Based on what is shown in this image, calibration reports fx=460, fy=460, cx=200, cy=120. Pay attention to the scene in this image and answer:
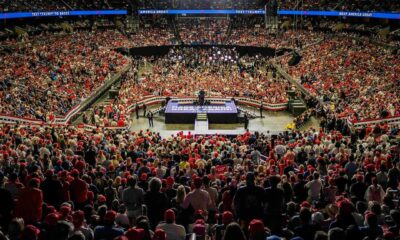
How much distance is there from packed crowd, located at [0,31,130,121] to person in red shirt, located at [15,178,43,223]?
19.9m

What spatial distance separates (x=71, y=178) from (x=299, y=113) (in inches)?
1097

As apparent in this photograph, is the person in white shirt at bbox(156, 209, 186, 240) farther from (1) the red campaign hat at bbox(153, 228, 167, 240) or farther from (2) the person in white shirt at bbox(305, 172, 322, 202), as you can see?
(2) the person in white shirt at bbox(305, 172, 322, 202)

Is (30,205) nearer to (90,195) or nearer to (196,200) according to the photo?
(90,195)

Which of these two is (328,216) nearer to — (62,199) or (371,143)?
(62,199)

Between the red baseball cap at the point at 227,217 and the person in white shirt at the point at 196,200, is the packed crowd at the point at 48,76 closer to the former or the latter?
the person in white shirt at the point at 196,200

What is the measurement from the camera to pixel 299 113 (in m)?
35.4

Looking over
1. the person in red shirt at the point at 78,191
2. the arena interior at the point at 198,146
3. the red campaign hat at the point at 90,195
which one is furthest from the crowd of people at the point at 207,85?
the person in red shirt at the point at 78,191

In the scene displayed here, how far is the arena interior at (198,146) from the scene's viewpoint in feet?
25.1

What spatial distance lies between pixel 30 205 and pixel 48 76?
31328 millimetres

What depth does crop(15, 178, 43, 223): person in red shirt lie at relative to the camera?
26.2ft

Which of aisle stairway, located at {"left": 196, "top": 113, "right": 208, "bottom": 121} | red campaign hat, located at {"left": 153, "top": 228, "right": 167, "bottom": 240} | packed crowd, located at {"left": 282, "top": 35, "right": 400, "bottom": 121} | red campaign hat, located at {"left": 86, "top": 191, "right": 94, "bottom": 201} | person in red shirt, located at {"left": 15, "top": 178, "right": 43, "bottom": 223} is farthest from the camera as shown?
aisle stairway, located at {"left": 196, "top": 113, "right": 208, "bottom": 121}

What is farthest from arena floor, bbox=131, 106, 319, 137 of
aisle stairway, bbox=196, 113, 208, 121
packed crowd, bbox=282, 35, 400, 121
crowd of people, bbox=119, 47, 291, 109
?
packed crowd, bbox=282, 35, 400, 121

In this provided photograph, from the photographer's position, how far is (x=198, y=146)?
18.3 metres

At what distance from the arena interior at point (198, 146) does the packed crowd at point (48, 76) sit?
16 centimetres
